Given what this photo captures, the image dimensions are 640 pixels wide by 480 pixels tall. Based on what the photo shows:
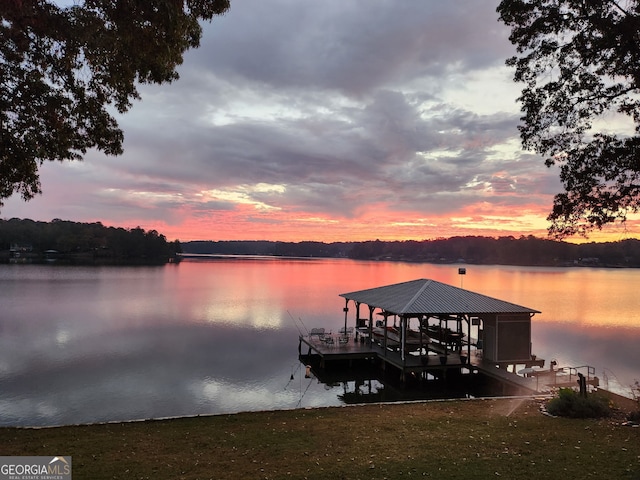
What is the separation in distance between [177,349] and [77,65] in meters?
23.1

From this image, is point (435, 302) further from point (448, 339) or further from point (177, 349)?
point (177, 349)

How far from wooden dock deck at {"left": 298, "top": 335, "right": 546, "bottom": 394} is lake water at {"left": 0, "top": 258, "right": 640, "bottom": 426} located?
2349 millimetres

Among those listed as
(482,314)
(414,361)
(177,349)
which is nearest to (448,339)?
(414,361)

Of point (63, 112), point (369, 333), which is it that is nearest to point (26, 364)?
point (369, 333)

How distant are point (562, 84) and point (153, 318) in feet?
125

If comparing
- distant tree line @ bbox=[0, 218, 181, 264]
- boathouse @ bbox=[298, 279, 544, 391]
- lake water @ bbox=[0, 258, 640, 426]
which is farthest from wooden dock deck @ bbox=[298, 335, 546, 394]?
distant tree line @ bbox=[0, 218, 181, 264]

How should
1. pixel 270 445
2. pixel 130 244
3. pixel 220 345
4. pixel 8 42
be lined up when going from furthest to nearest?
1. pixel 130 244
2. pixel 220 345
3. pixel 270 445
4. pixel 8 42

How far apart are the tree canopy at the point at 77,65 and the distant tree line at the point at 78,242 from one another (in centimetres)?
14439

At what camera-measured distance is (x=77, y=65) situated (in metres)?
8.05

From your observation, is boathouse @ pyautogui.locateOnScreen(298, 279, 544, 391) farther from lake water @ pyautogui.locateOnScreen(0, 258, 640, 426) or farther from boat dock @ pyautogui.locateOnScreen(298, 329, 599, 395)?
lake water @ pyautogui.locateOnScreen(0, 258, 640, 426)

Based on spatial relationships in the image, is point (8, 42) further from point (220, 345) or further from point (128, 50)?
point (220, 345)

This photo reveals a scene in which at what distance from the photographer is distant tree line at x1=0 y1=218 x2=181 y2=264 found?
483ft

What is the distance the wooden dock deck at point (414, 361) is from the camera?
18.7 metres

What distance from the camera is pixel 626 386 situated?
71.6 ft
